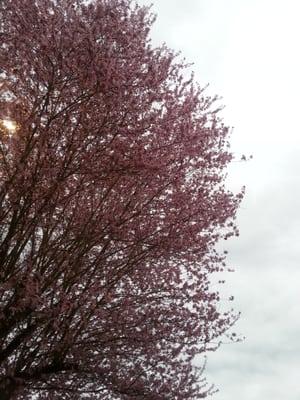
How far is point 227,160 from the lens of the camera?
14.1 metres

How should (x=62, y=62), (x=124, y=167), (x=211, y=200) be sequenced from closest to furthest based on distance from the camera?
(x=62, y=62), (x=124, y=167), (x=211, y=200)

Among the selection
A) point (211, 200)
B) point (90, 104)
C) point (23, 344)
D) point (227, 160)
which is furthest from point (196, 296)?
point (90, 104)

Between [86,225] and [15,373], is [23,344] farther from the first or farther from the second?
[86,225]

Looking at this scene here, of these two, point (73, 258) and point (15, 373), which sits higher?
point (73, 258)

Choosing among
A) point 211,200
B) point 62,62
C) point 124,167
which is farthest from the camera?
point 211,200

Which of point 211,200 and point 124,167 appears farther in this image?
point 211,200

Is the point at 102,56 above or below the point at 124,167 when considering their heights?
above

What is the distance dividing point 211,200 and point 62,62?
17.7ft

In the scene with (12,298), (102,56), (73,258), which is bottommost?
(12,298)

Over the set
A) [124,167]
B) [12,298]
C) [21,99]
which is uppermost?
[21,99]

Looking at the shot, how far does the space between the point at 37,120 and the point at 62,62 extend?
4.50 ft

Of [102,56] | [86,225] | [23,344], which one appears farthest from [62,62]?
[23,344]

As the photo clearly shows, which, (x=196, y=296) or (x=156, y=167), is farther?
(x=196, y=296)

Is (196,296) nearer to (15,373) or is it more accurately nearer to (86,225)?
(86,225)
